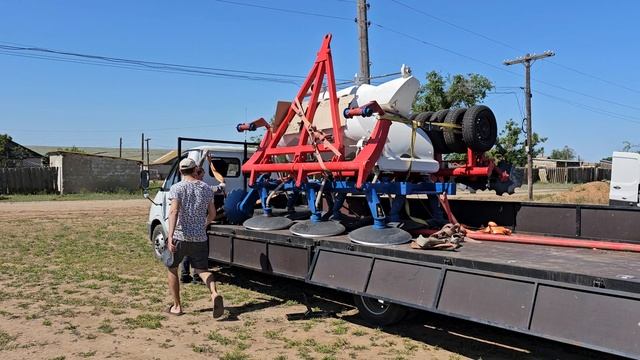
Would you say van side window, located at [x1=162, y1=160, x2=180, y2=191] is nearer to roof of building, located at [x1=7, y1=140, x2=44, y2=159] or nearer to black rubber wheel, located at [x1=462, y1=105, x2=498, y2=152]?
black rubber wheel, located at [x1=462, y1=105, x2=498, y2=152]

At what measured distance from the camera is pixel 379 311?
241 inches

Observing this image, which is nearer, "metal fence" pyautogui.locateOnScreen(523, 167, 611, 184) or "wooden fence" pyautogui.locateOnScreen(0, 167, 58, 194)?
"wooden fence" pyautogui.locateOnScreen(0, 167, 58, 194)

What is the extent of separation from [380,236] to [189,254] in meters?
2.27

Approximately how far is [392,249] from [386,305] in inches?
32.0

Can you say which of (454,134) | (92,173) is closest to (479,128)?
(454,134)

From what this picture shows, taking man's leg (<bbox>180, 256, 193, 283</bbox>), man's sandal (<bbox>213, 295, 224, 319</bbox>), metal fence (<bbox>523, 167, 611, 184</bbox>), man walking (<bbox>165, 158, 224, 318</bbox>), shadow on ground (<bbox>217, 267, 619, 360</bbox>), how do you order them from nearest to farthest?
1. shadow on ground (<bbox>217, 267, 619, 360</bbox>)
2. man's sandal (<bbox>213, 295, 224, 319</bbox>)
3. man walking (<bbox>165, 158, 224, 318</bbox>)
4. man's leg (<bbox>180, 256, 193, 283</bbox>)
5. metal fence (<bbox>523, 167, 611, 184</bbox>)

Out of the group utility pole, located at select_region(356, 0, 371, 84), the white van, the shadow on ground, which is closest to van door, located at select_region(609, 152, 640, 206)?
utility pole, located at select_region(356, 0, 371, 84)

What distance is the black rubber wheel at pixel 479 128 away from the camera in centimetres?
715

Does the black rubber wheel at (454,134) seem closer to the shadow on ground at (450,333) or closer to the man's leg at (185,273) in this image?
the shadow on ground at (450,333)

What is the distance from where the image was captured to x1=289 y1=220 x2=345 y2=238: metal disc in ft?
22.0

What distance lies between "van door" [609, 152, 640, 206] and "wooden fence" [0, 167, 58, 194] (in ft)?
104

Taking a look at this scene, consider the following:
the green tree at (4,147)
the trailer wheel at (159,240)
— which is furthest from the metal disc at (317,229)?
the green tree at (4,147)

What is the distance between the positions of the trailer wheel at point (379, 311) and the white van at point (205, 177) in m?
3.65

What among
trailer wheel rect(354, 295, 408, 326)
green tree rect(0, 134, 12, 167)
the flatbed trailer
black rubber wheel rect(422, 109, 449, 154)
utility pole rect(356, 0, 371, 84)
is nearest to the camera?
the flatbed trailer
